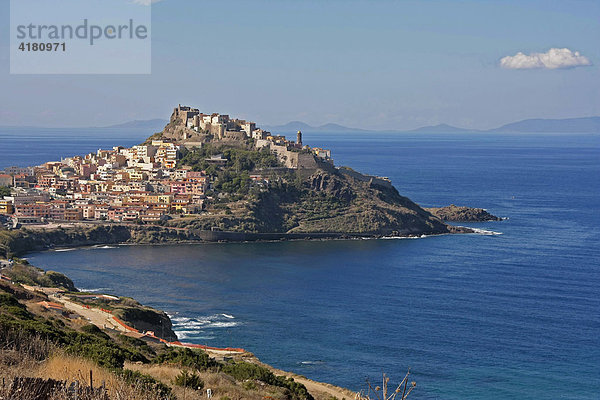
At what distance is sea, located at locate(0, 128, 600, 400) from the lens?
21.9 m

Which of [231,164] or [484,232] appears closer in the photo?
[484,232]

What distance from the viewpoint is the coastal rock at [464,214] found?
183 feet

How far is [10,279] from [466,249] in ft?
87.1

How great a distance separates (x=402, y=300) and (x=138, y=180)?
3153 centimetres

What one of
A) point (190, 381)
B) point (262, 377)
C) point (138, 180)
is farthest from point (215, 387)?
point (138, 180)

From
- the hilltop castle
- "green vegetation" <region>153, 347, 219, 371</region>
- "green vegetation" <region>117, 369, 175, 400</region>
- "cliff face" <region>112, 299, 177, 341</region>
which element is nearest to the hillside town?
the hilltop castle

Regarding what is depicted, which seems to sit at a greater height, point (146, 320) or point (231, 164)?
point (231, 164)

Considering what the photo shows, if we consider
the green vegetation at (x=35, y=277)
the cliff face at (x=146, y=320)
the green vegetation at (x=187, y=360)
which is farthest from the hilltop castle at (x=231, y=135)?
the green vegetation at (x=187, y=360)

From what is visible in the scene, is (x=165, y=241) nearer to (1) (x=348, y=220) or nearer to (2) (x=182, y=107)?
(1) (x=348, y=220)

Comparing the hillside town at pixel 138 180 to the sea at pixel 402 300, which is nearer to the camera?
the sea at pixel 402 300

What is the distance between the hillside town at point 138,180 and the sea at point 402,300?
6.48m

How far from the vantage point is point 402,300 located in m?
31.0

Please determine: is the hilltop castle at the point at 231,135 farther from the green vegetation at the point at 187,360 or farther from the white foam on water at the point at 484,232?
the green vegetation at the point at 187,360

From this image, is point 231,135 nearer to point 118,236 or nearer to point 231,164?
point 231,164
